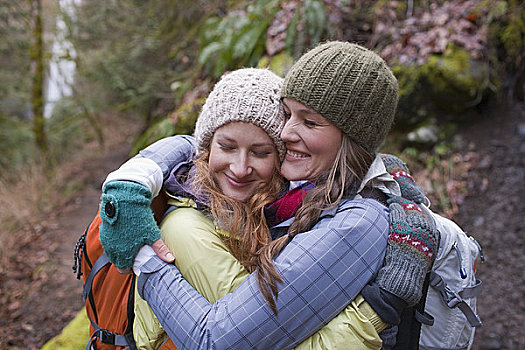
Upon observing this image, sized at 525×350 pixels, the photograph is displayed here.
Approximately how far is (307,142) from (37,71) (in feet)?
29.3

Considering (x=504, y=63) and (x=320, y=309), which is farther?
(x=504, y=63)

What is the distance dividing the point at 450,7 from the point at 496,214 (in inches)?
118

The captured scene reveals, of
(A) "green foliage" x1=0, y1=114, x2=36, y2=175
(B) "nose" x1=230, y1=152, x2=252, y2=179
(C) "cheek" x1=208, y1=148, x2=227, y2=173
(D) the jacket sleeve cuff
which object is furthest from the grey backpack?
(A) "green foliage" x1=0, y1=114, x2=36, y2=175

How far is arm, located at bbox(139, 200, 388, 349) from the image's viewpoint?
1.58 meters

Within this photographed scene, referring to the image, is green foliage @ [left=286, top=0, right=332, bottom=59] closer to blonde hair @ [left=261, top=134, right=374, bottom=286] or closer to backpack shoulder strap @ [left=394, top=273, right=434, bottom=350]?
blonde hair @ [left=261, top=134, right=374, bottom=286]

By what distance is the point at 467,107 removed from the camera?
216 inches

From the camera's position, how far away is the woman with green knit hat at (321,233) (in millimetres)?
1584

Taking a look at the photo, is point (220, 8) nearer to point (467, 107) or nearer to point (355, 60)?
point (467, 107)

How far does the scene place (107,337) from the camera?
6.62ft

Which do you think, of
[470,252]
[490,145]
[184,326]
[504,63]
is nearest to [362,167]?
[470,252]

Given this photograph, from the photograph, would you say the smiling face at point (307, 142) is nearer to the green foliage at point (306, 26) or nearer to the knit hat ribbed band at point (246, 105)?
the knit hat ribbed band at point (246, 105)

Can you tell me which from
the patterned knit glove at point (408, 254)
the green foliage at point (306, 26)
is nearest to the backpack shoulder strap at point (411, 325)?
the patterned knit glove at point (408, 254)

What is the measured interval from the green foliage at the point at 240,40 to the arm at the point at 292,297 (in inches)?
207

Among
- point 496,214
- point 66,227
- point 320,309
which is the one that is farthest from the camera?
point 66,227
